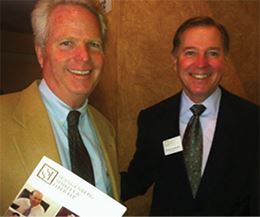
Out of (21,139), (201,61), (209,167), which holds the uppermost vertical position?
(201,61)

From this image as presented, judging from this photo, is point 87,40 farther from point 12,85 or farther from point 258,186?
point 12,85

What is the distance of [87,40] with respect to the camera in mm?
1152

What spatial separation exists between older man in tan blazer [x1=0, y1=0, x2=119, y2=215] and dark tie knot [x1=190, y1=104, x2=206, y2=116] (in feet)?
1.62

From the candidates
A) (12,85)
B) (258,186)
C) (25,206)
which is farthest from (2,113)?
(12,85)

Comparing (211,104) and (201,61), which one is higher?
(201,61)

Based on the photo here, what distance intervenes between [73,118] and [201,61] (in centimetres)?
64

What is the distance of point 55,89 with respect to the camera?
1.18 m

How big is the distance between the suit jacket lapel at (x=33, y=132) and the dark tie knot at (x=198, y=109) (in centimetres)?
72

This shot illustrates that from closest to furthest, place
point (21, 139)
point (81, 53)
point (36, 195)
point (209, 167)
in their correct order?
point (36, 195) < point (21, 139) < point (81, 53) < point (209, 167)

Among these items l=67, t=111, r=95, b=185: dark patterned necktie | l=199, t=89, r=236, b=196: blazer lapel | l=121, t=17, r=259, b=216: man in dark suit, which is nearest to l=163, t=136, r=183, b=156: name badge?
l=121, t=17, r=259, b=216: man in dark suit

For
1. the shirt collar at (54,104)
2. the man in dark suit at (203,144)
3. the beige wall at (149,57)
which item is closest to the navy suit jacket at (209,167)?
the man in dark suit at (203,144)

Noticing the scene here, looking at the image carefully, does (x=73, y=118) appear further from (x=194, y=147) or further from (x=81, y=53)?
(x=194, y=147)

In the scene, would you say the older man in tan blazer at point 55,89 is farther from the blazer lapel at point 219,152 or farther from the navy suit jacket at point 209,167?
the blazer lapel at point 219,152

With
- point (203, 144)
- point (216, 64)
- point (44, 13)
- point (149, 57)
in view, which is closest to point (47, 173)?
point (44, 13)
